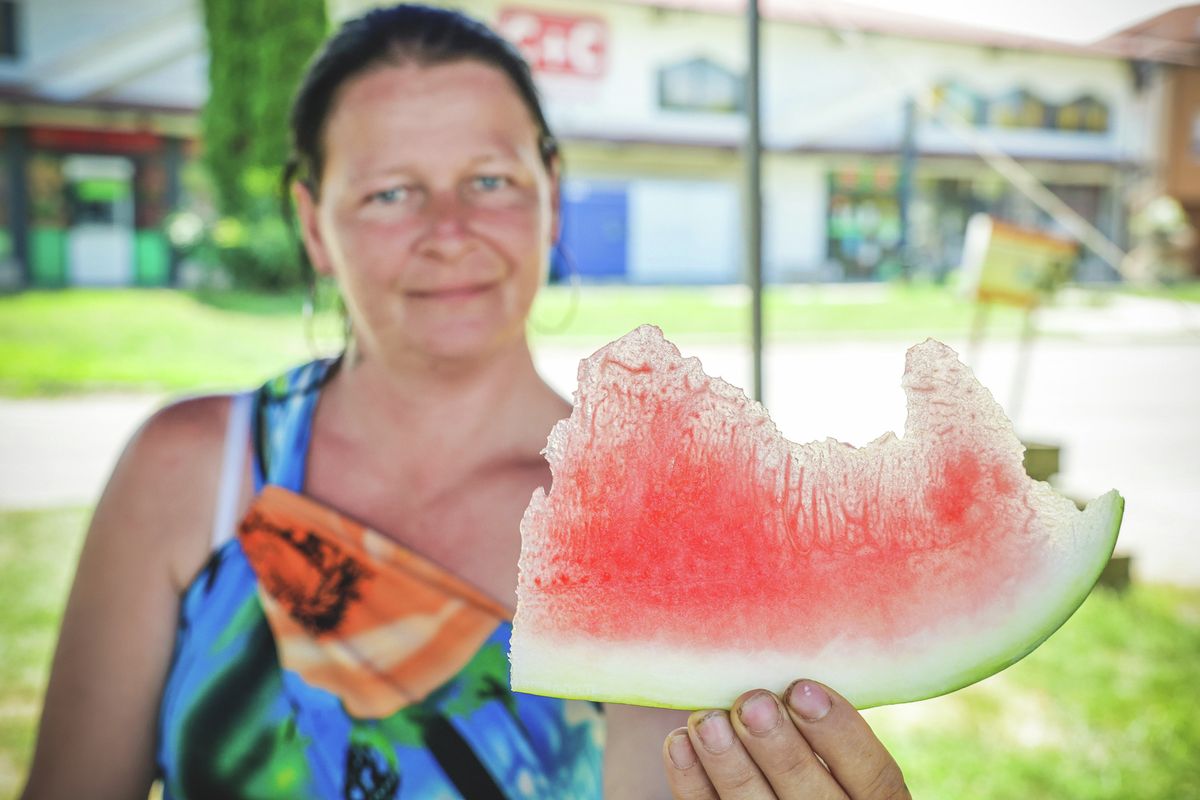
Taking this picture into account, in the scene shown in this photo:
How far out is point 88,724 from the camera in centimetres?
127

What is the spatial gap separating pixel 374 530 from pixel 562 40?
17.3 metres

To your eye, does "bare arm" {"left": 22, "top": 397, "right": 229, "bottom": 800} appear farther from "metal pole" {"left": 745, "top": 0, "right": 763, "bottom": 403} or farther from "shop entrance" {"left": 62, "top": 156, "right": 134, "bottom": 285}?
"shop entrance" {"left": 62, "top": 156, "right": 134, "bottom": 285}

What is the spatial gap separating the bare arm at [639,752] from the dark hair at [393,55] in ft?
2.70

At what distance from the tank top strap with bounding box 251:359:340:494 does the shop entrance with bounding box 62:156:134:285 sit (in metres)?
16.0

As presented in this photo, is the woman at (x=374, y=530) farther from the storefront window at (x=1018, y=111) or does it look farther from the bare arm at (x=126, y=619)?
the storefront window at (x=1018, y=111)

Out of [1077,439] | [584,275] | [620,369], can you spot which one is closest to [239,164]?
[584,275]

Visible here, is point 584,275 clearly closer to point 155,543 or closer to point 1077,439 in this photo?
point 1077,439

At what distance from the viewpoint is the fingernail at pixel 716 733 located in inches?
30.1

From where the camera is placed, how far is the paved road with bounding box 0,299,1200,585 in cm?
491

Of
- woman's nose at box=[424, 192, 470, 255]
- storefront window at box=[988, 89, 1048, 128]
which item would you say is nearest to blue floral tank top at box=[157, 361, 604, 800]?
woman's nose at box=[424, 192, 470, 255]

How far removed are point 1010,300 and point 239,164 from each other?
40.1ft

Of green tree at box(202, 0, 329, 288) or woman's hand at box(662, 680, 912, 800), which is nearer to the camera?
woman's hand at box(662, 680, 912, 800)

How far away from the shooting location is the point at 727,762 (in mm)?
765

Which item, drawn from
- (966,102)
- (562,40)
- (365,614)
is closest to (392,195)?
(365,614)
